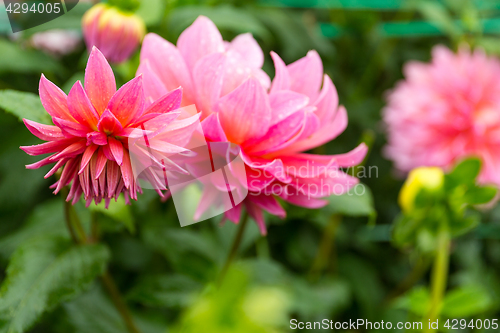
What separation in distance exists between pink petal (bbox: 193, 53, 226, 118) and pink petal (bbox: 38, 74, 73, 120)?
0.08 metres

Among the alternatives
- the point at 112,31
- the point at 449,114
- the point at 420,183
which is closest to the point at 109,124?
the point at 112,31

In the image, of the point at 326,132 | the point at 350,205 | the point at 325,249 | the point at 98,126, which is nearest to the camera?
the point at 98,126

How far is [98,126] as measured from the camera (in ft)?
0.63

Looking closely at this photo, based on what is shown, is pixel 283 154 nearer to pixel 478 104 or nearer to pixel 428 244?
pixel 428 244

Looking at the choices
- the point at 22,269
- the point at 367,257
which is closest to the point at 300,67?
the point at 22,269

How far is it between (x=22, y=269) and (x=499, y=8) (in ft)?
3.42

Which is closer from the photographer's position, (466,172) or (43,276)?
(43,276)

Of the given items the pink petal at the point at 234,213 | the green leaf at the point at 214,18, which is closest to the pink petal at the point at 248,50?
the pink petal at the point at 234,213

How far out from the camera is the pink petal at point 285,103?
254 mm

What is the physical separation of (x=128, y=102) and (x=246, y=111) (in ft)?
0.25

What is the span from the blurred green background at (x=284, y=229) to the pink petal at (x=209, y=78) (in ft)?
0.38

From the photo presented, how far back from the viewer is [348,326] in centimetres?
68

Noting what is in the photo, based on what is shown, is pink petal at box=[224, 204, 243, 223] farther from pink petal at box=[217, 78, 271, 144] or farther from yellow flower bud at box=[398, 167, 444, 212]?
yellow flower bud at box=[398, 167, 444, 212]

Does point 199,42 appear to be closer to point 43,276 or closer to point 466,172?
point 43,276
